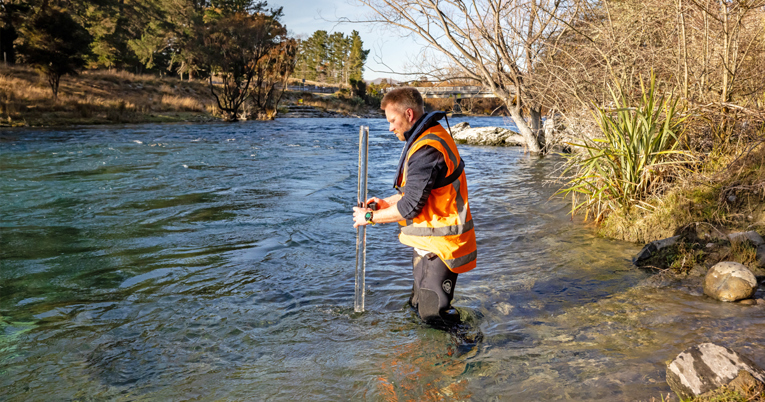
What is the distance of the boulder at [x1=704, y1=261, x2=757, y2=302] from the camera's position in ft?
14.3

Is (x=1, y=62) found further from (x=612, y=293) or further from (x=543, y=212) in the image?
(x=612, y=293)

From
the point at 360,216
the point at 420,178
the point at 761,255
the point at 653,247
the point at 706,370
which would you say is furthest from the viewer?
the point at 653,247

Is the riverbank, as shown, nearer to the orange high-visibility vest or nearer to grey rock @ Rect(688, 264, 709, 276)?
grey rock @ Rect(688, 264, 709, 276)

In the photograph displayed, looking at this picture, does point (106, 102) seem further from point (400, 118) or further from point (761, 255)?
point (761, 255)

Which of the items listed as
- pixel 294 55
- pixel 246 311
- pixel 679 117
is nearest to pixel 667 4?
pixel 679 117

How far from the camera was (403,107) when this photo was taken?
146 inches

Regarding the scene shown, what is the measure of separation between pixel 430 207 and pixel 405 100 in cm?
82

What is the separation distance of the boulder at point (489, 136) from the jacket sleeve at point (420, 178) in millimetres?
19420

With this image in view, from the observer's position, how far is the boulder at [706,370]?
8.93ft

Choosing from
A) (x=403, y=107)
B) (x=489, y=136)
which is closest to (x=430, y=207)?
(x=403, y=107)

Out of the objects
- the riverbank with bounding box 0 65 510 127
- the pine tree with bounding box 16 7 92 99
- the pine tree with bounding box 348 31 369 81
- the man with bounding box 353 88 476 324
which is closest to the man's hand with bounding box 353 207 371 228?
the man with bounding box 353 88 476 324

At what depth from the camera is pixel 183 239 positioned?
7.22 meters

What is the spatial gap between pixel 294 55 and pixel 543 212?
118ft

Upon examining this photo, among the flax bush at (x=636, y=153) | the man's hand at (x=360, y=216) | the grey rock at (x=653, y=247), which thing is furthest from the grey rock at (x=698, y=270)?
the man's hand at (x=360, y=216)
